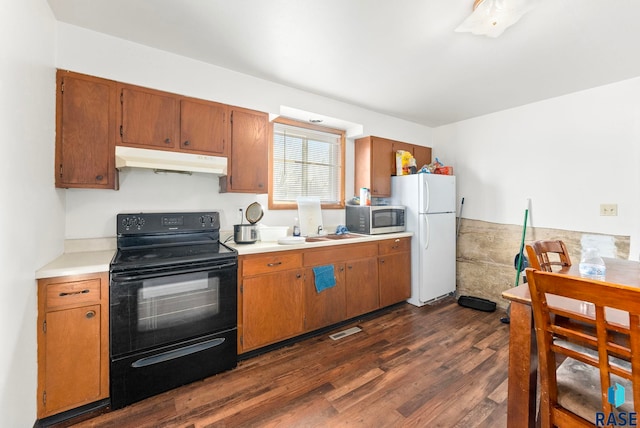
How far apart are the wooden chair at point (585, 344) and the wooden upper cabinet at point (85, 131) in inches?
102

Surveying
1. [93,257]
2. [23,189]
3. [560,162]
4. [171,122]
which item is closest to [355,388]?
[93,257]

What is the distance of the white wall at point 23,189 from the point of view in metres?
1.20

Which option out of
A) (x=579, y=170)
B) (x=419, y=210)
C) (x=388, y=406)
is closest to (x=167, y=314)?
(x=388, y=406)

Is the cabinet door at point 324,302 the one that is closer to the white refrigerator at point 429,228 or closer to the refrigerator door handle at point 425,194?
the white refrigerator at point 429,228

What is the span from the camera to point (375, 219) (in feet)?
10.6

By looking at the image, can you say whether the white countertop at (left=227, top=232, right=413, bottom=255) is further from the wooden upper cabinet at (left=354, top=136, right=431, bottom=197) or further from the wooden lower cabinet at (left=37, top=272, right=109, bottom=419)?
the wooden lower cabinet at (left=37, top=272, right=109, bottom=419)

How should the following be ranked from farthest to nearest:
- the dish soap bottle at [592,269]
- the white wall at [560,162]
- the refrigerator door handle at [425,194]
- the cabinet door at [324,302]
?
the refrigerator door handle at [425,194] < the white wall at [560,162] < the cabinet door at [324,302] < the dish soap bottle at [592,269]

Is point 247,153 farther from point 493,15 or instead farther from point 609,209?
point 609,209

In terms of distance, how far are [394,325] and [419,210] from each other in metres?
1.41

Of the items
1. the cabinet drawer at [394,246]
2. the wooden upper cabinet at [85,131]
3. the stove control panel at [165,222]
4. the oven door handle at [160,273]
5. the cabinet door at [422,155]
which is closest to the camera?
the oven door handle at [160,273]

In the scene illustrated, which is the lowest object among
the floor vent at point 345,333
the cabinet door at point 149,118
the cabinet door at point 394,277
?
the floor vent at point 345,333

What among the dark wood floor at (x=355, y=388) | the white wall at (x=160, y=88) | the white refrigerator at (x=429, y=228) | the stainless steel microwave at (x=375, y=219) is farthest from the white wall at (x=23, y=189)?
the white refrigerator at (x=429, y=228)

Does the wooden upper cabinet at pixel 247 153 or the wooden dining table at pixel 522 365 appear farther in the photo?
the wooden upper cabinet at pixel 247 153

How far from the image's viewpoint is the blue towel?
2.61m
